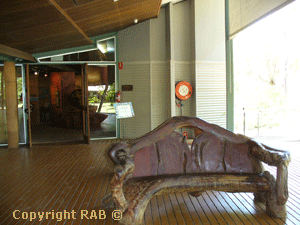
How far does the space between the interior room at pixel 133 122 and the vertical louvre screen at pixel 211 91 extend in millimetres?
35

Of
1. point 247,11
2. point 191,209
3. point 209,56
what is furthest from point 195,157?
point 209,56

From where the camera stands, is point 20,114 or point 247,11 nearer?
point 247,11

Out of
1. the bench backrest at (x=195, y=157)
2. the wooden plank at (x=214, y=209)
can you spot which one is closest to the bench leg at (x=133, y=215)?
the bench backrest at (x=195, y=157)

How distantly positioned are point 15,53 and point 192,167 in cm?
531

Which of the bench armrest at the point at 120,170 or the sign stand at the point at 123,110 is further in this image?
the sign stand at the point at 123,110

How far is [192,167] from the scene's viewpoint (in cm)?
278

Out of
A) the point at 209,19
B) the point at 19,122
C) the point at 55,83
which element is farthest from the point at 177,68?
the point at 55,83

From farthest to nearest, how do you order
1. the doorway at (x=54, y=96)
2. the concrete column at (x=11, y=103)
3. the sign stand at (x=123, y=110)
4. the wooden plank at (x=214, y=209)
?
the doorway at (x=54, y=96) < the concrete column at (x=11, y=103) < the sign stand at (x=123, y=110) < the wooden plank at (x=214, y=209)

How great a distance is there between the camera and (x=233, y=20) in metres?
5.27

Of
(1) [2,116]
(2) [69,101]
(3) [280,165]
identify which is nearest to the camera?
(3) [280,165]

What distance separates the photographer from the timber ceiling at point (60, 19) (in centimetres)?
369

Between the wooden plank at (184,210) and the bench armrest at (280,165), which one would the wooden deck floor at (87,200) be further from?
the bench armrest at (280,165)

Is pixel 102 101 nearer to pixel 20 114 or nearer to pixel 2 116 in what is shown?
pixel 20 114

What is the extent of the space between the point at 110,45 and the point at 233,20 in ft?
13.1
